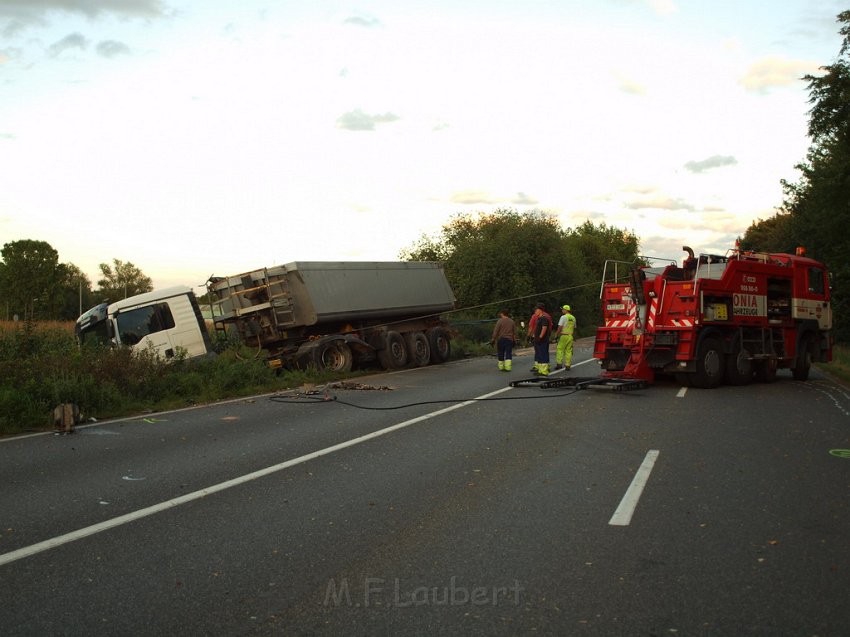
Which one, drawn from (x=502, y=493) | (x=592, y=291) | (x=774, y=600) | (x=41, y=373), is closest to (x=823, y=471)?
(x=502, y=493)

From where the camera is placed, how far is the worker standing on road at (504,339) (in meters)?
20.7

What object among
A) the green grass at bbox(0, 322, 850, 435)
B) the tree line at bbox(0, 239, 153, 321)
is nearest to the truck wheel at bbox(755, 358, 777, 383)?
the green grass at bbox(0, 322, 850, 435)

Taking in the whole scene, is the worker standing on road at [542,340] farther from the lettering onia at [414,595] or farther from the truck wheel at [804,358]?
the lettering onia at [414,595]

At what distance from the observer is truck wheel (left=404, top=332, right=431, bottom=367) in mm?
23578

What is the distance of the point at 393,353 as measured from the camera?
74.4 feet

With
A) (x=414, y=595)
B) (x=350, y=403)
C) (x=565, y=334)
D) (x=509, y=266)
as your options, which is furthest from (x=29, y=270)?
(x=414, y=595)

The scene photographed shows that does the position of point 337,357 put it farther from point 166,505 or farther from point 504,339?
point 166,505

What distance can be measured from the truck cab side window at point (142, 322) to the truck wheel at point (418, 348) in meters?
7.39

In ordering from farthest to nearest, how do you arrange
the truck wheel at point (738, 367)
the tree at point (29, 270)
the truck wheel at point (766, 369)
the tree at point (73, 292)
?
the tree at point (73, 292)
the tree at point (29, 270)
the truck wheel at point (766, 369)
the truck wheel at point (738, 367)

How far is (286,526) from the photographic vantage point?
19.5 ft

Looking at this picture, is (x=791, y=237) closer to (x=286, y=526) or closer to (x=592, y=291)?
(x=592, y=291)

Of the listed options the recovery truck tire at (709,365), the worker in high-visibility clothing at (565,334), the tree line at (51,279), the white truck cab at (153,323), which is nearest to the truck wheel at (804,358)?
the recovery truck tire at (709,365)

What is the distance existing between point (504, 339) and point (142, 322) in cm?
886

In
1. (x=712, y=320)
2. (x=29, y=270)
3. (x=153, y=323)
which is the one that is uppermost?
(x=29, y=270)
